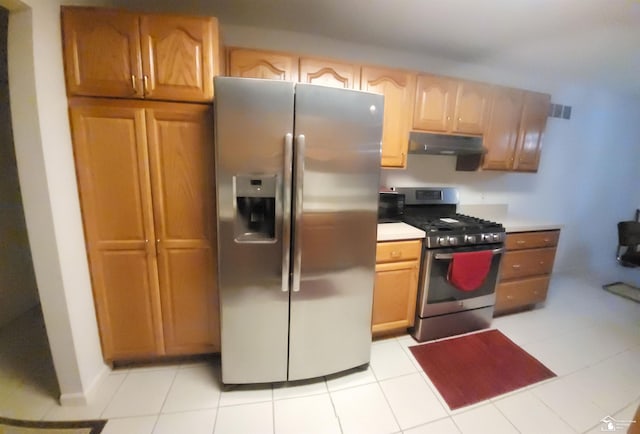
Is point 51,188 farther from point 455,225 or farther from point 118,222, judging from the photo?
point 455,225

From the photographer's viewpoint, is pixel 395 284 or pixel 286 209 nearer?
pixel 286 209

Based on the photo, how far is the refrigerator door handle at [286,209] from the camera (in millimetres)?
1299

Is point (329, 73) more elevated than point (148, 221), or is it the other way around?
point (329, 73)

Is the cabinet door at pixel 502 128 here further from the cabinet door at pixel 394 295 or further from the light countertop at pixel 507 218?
the cabinet door at pixel 394 295

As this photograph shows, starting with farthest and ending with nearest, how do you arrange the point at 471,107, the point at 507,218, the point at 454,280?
the point at 507,218, the point at 471,107, the point at 454,280

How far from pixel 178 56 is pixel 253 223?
104cm

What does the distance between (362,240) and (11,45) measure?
1968 mm

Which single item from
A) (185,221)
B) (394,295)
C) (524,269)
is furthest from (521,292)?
(185,221)

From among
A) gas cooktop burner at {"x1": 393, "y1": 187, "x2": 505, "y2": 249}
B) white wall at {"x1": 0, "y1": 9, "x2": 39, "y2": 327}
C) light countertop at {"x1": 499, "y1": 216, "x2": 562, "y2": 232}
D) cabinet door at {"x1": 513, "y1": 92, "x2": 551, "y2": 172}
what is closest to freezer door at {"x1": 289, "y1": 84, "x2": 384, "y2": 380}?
gas cooktop burner at {"x1": 393, "y1": 187, "x2": 505, "y2": 249}

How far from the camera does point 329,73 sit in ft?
5.97

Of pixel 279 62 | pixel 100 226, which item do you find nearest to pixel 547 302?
pixel 279 62

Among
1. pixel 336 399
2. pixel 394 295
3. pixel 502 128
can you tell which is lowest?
pixel 336 399

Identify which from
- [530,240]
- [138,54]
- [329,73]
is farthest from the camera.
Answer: [530,240]

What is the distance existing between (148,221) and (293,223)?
91 centimetres
